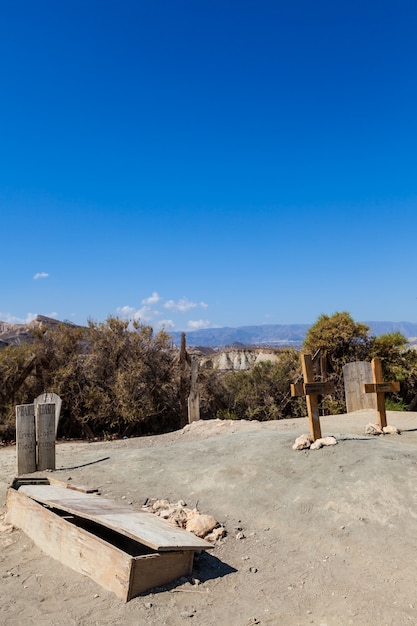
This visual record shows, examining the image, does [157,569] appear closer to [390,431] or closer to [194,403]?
[390,431]

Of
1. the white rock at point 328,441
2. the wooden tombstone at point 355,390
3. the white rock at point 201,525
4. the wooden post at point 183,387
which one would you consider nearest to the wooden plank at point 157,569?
the white rock at point 201,525

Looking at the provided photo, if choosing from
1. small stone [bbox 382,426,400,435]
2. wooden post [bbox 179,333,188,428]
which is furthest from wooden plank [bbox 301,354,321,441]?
wooden post [bbox 179,333,188,428]

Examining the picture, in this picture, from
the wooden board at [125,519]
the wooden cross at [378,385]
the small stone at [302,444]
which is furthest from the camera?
the wooden cross at [378,385]

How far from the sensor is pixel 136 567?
14.3ft

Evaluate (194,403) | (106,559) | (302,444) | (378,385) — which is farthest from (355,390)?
(106,559)

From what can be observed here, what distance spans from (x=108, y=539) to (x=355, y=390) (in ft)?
34.2

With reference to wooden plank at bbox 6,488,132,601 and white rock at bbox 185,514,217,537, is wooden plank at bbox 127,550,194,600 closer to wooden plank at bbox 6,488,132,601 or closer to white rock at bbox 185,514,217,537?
wooden plank at bbox 6,488,132,601

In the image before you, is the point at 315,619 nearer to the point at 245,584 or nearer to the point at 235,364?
the point at 245,584

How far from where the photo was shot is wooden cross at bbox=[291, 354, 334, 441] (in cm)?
786

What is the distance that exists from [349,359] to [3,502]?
1127 centimetres

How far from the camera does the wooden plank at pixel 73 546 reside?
4.44 metres

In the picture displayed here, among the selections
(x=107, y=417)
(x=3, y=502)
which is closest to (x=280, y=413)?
(x=107, y=417)

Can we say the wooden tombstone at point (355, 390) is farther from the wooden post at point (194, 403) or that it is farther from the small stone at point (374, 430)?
the small stone at point (374, 430)

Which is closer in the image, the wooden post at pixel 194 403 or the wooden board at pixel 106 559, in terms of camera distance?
the wooden board at pixel 106 559
